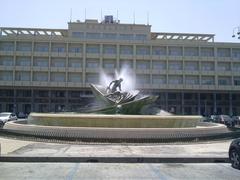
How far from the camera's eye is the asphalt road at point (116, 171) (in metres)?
9.14

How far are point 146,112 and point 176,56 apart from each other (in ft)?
171

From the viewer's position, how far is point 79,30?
79.6 meters

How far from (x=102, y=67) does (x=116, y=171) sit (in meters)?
64.1

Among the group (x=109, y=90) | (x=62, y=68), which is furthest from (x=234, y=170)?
(x=62, y=68)

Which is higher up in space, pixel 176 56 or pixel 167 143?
pixel 176 56

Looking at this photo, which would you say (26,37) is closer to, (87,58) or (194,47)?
(87,58)

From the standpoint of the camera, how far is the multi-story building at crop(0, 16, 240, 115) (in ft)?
238

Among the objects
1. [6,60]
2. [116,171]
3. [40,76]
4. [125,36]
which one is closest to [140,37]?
[125,36]

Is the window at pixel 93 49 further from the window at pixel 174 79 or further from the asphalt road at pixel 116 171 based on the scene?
the asphalt road at pixel 116 171

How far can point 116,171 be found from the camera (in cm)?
998

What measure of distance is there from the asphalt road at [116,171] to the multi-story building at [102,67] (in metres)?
61.8

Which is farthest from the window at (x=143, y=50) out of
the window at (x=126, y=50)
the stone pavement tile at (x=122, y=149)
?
A: the stone pavement tile at (x=122, y=149)

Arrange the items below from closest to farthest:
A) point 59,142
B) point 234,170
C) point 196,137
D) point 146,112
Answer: point 234,170
point 59,142
point 196,137
point 146,112

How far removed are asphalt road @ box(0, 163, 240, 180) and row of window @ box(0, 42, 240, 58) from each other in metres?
64.5
